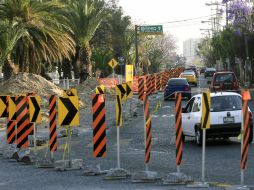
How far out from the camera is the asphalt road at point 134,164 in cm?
A: 1129

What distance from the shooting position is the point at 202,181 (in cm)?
1086

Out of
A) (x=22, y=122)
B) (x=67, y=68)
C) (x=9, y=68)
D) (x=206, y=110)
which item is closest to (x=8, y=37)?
(x=9, y=68)

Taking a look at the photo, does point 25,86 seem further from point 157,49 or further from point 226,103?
point 157,49

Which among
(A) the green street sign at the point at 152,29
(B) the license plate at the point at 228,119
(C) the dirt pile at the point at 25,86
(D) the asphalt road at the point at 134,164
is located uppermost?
(A) the green street sign at the point at 152,29

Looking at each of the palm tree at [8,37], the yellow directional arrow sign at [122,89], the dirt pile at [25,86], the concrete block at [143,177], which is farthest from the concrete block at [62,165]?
the palm tree at [8,37]

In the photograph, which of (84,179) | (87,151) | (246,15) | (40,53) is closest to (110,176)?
(84,179)

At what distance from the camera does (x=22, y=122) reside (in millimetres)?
16422

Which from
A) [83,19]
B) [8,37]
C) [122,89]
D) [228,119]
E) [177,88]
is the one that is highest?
[83,19]

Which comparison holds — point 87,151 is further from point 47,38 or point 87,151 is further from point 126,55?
point 126,55

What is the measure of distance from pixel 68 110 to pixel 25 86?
844 inches

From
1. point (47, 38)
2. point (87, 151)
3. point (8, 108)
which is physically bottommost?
point (87, 151)

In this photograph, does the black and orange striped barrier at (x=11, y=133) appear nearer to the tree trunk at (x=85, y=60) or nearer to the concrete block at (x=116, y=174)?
the concrete block at (x=116, y=174)

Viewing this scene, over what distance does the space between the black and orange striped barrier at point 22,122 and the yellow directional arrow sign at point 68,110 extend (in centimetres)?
312

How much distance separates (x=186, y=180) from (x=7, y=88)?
78.9ft
